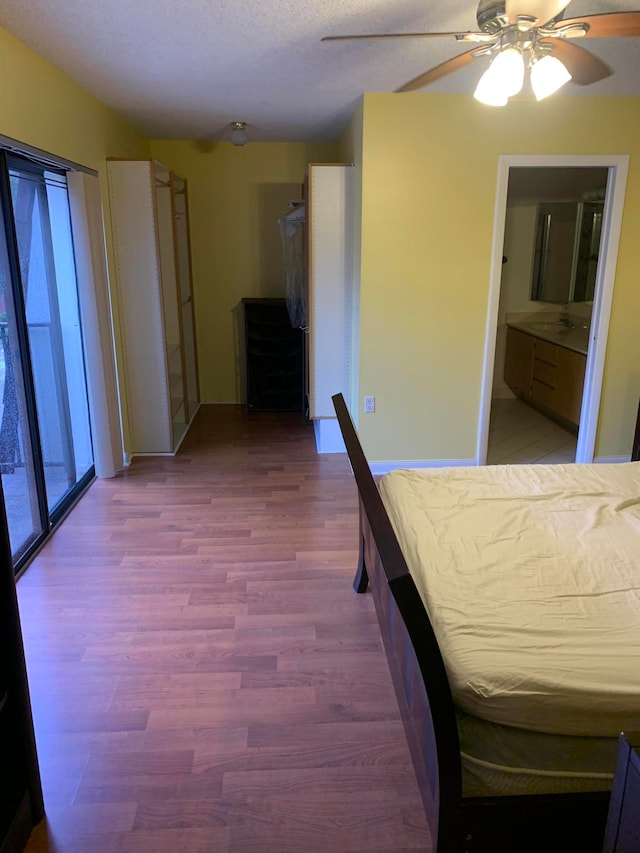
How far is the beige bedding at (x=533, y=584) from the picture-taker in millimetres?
1401

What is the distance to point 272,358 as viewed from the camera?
5648mm

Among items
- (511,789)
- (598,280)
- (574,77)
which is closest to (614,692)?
(511,789)

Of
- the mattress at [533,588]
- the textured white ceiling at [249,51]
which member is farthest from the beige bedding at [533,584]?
the textured white ceiling at [249,51]

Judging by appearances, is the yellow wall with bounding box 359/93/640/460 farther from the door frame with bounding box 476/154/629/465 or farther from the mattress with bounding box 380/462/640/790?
the mattress with bounding box 380/462/640/790

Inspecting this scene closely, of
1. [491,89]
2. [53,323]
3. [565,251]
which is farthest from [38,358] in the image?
[565,251]

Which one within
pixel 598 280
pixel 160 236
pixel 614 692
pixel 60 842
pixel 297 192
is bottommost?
pixel 60 842

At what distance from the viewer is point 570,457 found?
182 inches

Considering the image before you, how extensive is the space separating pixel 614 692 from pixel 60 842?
4.82 ft

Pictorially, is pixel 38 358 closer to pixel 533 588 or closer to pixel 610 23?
pixel 533 588

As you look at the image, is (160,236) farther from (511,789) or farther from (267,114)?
(511,789)

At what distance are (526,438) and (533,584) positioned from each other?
3.44m

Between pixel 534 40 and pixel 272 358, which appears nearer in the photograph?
pixel 534 40

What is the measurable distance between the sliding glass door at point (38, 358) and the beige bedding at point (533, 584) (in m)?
1.92

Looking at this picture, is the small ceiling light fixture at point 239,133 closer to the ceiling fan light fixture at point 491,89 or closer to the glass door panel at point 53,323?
the glass door panel at point 53,323
